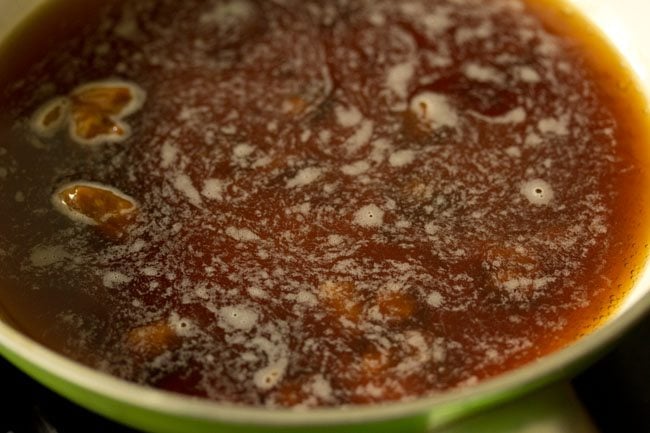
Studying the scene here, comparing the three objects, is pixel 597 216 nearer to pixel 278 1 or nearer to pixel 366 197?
pixel 366 197

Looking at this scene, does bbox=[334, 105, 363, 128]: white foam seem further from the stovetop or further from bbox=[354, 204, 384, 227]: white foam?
the stovetop

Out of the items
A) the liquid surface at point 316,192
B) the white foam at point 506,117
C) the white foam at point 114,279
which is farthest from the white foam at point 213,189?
the white foam at point 506,117

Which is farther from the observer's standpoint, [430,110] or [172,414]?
[430,110]

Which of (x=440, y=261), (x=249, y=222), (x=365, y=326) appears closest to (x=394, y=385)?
(x=365, y=326)

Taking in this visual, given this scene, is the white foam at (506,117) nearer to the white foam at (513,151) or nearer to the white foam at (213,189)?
the white foam at (513,151)

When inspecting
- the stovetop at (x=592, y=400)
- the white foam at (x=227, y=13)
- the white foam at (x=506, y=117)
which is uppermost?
the white foam at (x=227, y=13)
